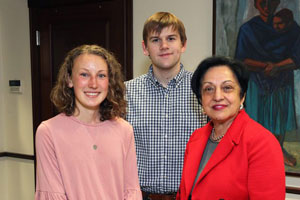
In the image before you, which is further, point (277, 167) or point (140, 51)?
point (140, 51)

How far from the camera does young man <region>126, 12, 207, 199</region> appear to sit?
6.12 ft

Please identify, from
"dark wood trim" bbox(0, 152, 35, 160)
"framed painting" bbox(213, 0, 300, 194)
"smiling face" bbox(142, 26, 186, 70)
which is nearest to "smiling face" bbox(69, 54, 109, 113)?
"smiling face" bbox(142, 26, 186, 70)

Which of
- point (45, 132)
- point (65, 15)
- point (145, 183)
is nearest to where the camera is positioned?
point (45, 132)

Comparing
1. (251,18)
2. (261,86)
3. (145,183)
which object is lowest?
(145,183)

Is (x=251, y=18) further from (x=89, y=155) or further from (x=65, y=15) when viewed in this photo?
(x=65, y=15)

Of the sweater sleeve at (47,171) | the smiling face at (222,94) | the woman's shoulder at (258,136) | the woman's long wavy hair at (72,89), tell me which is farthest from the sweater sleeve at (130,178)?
the woman's shoulder at (258,136)

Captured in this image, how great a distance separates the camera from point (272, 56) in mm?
2191

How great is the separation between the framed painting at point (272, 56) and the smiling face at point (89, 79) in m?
1.15

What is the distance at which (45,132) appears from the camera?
146cm

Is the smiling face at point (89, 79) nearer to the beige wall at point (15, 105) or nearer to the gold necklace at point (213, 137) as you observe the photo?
the gold necklace at point (213, 137)

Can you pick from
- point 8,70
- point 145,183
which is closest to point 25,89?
point 8,70

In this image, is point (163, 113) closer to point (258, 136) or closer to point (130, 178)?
point (130, 178)

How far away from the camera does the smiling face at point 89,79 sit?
4.96 ft

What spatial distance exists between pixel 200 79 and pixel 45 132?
78cm
